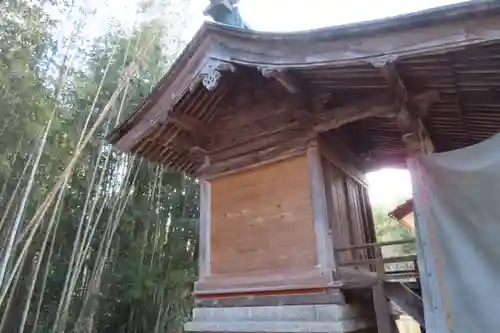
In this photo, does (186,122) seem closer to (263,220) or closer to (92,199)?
Answer: (263,220)

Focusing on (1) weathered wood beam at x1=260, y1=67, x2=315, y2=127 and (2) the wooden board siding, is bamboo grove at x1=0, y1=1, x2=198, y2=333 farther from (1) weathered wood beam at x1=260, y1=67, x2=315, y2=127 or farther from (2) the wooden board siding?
(1) weathered wood beam at x1=260, y1=67, x2=315, y2=127

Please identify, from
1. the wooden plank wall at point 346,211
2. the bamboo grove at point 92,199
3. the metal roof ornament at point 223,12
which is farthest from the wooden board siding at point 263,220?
the bamboo grove at point 92,199

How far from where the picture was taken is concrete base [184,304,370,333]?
10.3ft

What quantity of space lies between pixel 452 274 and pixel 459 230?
0.97ft

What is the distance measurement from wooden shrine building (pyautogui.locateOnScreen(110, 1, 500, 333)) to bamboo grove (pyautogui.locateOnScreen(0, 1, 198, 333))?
219 centimetres

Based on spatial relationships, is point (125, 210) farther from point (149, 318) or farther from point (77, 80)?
point (77, 80)

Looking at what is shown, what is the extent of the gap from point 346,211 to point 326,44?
5.85 feet

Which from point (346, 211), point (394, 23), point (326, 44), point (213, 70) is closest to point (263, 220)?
point (346, 211)

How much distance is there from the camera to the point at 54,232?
6.64m

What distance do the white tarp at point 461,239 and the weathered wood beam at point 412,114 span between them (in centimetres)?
35

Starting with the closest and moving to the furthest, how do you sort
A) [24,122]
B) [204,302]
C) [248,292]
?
[248,292] < [204,302] < [24,122]

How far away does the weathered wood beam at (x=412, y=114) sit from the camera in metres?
3.17

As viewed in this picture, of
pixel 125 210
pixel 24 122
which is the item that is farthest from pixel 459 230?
pixel 125 210

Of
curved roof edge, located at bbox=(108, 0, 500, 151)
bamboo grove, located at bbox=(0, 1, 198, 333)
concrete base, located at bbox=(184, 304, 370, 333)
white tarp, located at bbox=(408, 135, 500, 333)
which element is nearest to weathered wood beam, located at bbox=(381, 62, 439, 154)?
white tarp, located at bbox=(408, 135, 500, 333)
